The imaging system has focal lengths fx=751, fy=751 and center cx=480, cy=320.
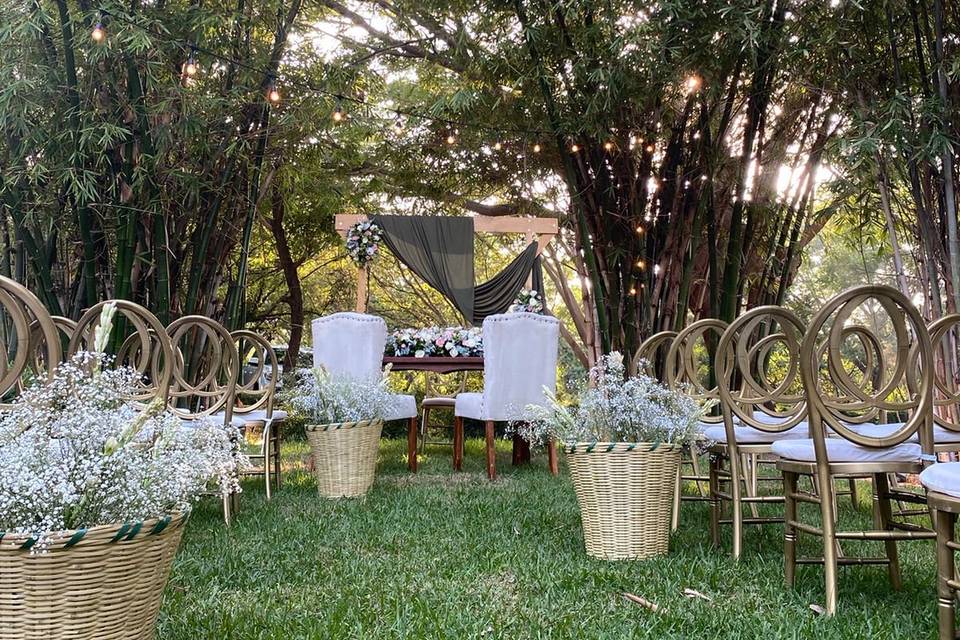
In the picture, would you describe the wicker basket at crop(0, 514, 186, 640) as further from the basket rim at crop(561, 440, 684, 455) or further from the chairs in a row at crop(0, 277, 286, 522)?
the basket rim at crop(561, 440, 684, 455)

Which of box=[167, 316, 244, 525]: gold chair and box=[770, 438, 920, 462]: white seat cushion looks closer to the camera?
box=[770, 438, 920, 462]: white seat cushion

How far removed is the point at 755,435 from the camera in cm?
234

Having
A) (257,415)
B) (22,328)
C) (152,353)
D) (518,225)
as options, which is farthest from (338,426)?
(518,225)

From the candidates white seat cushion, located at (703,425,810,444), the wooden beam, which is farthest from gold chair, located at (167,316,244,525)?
the wooden beam

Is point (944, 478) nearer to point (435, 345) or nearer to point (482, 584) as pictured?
point (482, 584)

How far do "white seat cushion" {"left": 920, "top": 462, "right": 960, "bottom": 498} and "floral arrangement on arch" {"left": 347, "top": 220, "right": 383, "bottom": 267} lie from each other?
5285mm

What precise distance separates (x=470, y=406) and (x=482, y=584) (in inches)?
94.4

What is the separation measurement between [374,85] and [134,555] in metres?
4.65

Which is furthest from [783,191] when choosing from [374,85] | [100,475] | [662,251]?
[100,475]

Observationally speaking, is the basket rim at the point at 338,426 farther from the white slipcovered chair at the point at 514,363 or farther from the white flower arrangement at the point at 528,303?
the white flower arrangement at the point at 528,303

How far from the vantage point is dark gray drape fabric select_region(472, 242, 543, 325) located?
23.0 ft

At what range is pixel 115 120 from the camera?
2980mm

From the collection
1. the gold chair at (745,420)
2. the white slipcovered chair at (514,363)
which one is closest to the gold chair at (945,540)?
the gold chair at (745,420)

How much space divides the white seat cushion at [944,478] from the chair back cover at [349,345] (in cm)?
284
